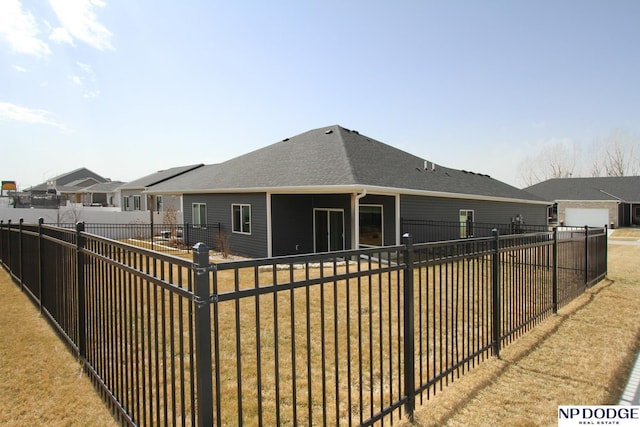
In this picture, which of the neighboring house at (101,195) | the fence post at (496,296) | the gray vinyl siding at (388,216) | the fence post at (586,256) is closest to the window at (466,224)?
the gray vinyl siding at (388,216)

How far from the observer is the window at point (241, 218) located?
48.5 ft

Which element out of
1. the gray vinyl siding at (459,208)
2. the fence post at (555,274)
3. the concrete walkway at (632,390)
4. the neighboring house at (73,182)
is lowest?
the concrete walkway at (632,390)

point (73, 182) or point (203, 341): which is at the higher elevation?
point (73, 182)

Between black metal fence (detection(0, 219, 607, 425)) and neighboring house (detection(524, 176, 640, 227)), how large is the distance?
33.2 metres

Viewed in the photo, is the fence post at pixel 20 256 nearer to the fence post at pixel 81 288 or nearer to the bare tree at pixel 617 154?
the fence post at pixel 81 288

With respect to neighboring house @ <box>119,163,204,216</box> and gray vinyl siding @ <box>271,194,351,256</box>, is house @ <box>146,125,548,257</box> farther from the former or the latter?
neighboring house @ <box>119,163,204,216</box>

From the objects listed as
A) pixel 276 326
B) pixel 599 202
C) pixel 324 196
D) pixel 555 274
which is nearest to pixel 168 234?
pixel 324 196

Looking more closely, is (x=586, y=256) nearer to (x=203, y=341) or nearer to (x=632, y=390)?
(x=632, y=390)

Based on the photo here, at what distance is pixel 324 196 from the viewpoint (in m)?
15.2

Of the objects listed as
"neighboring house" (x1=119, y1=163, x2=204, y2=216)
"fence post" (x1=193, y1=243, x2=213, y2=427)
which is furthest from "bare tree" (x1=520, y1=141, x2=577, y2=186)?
"fence post" (x1=193, y1=243, x2=213, y2=427)

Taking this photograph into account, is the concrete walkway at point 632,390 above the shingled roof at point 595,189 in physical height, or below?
below

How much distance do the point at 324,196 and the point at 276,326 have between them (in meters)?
13.1

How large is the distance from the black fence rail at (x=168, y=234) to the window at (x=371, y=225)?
5921mm

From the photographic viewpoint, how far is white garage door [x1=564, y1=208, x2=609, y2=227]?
32906 mm
